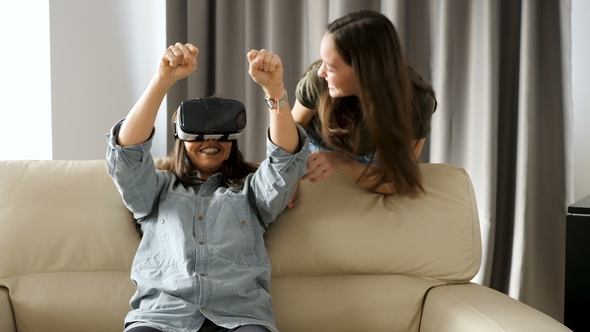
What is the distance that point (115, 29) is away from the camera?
2.49m

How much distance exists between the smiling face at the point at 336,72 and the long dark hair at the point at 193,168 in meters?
0.29

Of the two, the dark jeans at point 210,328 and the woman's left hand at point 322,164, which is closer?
the dark jeans at point 210,328

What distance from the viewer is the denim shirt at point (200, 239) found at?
134 cm

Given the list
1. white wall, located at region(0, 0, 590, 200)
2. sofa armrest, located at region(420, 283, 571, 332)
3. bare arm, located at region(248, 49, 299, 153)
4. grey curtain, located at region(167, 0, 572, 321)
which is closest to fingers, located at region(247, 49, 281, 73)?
bare arm, located at region(248, 49, 299, 153)

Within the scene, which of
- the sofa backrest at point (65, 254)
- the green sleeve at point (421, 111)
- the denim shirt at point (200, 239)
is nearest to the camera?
the denim shirt at point (200, 239)

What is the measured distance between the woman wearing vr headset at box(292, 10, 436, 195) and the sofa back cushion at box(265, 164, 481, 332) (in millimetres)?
96

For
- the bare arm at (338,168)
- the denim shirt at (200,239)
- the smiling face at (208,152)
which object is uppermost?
the smiling face at (208,152)

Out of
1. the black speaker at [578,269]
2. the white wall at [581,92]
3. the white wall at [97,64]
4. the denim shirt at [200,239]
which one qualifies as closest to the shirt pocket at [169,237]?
the denim shirt at [200,239]

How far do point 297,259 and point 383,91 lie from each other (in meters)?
0.46

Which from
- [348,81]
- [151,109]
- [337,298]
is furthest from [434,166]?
[151,109]

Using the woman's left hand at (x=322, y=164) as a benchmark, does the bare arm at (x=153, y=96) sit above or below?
above

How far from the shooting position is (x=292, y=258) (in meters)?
1.52

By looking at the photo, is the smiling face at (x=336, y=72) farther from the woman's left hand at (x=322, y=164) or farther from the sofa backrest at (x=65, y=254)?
the sofa backrest at (x=65, y=254)

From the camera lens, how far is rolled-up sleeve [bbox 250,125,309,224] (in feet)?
4.57
